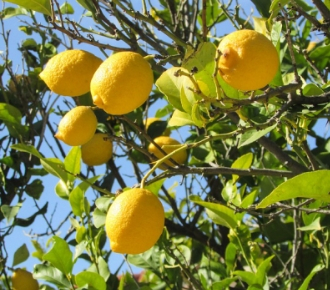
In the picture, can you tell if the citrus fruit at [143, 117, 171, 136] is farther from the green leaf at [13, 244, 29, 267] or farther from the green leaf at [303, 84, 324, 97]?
the green leaf at [303, 84, 324, 97]

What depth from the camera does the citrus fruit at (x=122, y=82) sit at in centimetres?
92

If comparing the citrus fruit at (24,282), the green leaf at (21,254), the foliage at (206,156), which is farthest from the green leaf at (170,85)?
→ the green leaf at (21,254)

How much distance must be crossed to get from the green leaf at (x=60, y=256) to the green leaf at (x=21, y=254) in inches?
24.3

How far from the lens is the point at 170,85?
1044mm

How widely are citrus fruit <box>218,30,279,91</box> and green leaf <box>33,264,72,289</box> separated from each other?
95cm

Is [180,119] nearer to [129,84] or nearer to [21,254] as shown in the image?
[129,84]

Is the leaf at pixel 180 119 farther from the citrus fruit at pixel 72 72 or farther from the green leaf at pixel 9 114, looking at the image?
the green leaf at pixel 9 114

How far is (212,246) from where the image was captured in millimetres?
1934

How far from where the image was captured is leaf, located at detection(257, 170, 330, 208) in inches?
29.6

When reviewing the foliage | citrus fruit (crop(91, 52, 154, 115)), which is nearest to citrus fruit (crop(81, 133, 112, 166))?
the foliage

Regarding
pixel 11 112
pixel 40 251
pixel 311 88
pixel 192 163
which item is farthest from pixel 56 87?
pixel 40 251

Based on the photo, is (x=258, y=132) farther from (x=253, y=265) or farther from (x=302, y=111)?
(x=253, y=265)

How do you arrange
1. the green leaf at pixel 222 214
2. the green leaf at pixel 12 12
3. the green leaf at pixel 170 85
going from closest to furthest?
the green leaf at pixel 170 85 < the green leaf at pixel 222 214 < the green leaf at pixel 12 12

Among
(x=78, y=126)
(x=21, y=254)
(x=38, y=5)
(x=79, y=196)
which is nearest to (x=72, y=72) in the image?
(x=78, y=126)
